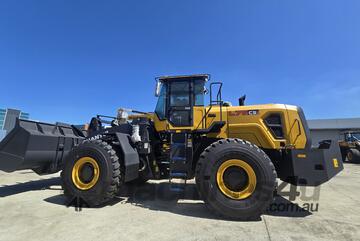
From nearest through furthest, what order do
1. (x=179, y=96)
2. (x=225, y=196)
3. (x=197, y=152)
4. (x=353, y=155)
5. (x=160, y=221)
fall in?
(x=160, y=221) → (x=225, y=196) → (x=197, y=152) → (x=179, y=96) → (x=353, y=155)

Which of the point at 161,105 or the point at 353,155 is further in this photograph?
the point at 353,155

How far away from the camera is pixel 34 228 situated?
150 inches

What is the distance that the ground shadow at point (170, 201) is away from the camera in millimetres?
4891

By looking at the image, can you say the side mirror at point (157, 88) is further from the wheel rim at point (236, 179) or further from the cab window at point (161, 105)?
the wheel rim at point (236, 179)

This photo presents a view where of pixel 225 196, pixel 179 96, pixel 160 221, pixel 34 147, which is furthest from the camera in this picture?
pixel 179 96

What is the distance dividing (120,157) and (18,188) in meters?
3.76

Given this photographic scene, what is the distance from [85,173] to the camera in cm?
529

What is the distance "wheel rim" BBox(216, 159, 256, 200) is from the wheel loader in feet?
0.06

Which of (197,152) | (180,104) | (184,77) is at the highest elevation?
(184,77)

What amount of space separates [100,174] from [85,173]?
1.47 ft

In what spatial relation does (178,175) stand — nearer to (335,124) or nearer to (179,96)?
(179,96)

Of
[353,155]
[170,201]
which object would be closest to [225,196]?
[170,201]

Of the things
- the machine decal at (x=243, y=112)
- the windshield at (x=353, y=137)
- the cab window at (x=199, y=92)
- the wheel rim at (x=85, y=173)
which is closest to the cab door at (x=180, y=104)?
the cab window at (x=199, y=92)

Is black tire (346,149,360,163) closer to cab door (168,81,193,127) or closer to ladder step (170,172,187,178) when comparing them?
cab door (168,81,193,127)
